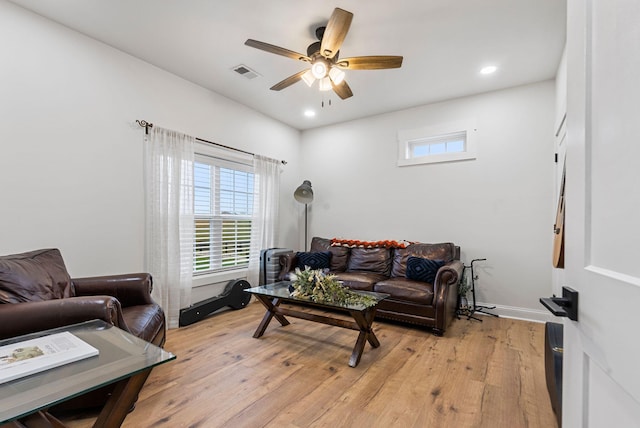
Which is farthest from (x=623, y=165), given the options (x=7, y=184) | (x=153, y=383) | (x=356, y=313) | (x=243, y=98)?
(x=243, y=98)

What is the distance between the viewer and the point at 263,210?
4.50 metres

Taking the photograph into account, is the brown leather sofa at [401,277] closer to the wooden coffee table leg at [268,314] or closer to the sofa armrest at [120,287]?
the wooden coffee table leg at [268,314]

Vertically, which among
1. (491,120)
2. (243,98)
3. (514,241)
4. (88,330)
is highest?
(243,98)

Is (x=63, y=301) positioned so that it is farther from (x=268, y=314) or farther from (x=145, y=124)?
(x=145, y=124)

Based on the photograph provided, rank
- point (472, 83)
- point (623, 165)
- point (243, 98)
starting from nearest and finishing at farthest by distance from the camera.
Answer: point (623, 165) → point (472, 83) → point (243, 98)

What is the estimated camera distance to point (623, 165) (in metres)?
0.57

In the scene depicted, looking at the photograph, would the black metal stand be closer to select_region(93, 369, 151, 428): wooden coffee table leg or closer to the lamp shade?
the lamp shade

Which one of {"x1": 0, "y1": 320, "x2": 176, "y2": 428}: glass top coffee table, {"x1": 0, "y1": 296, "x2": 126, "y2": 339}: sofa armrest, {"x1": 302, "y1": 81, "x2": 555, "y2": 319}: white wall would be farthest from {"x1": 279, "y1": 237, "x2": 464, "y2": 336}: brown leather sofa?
{"x1": 0, "y1": 320, "x2": 176, "y2": 428}: glass top coffee table

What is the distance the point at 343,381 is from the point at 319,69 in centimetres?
249

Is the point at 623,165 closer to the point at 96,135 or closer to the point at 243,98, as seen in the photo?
the point at 96,135

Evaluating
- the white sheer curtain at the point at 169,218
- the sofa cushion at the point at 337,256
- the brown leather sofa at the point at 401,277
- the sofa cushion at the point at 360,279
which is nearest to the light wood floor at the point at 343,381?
the brown leather sofa at the point at 401,277

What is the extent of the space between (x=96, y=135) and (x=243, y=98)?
6.15 ft

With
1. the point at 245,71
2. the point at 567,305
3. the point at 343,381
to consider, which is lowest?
the point at 343,381

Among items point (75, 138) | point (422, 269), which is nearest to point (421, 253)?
point (422, 269)
